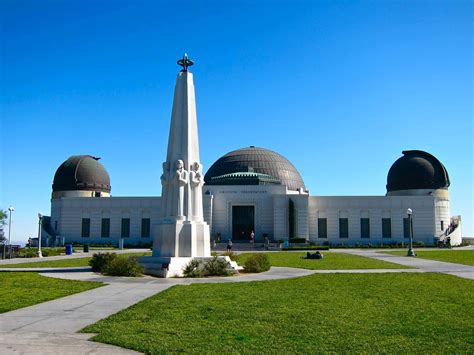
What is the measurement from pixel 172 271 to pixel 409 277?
30.6 feet

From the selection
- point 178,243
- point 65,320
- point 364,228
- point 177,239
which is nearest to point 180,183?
point 177,239

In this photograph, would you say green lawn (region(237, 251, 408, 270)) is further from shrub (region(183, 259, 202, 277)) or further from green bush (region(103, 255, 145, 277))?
green bush (region(103, 255, 145, 277))

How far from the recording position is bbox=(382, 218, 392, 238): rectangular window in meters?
58.8

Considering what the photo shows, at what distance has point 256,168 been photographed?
68.9m

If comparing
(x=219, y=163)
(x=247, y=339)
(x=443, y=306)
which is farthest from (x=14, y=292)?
(x=219, y=163)

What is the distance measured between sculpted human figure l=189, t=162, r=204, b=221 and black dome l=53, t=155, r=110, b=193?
2088 inches

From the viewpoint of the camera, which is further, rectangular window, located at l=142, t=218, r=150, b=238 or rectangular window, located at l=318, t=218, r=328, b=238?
rectangular window, located at l=142, t=218, r=150, b=238

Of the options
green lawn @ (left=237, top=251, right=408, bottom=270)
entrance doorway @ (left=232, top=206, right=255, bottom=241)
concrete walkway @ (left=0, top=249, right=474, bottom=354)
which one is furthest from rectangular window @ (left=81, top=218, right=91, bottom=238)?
concrete walkway @ (left=0, top=249, right=474, bottom=354)

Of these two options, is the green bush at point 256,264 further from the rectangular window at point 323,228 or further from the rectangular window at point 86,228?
the rectangular window at point 86,228

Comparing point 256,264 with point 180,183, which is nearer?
point 256,264

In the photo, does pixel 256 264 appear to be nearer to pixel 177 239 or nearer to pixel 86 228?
pixel 177 239

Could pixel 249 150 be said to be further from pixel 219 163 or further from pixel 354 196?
pixel 354 196

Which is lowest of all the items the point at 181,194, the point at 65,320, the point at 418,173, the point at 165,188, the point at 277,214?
the point at 65,320

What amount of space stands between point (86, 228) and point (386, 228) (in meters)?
40.6
